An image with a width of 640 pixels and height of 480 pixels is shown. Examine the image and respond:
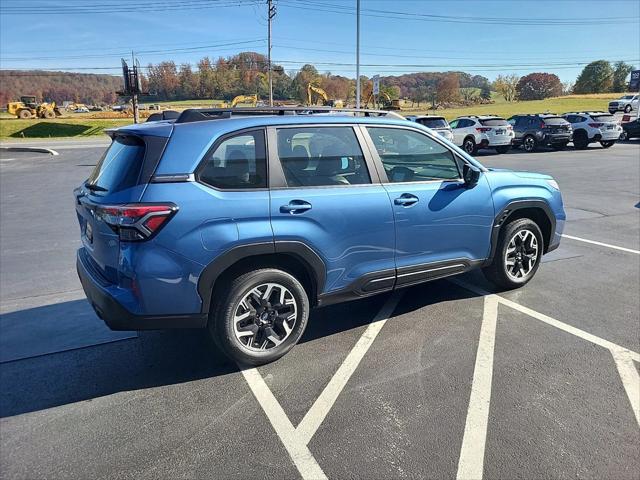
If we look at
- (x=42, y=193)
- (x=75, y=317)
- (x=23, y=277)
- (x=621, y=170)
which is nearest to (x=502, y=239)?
(x=75, y=317)

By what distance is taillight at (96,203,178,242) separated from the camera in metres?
2.87

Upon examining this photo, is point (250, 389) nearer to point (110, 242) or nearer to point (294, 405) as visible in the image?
point (294, 405)

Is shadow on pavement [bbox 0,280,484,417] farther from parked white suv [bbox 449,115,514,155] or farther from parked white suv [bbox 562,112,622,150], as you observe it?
parked white suv [bbox 562,112,622,150]

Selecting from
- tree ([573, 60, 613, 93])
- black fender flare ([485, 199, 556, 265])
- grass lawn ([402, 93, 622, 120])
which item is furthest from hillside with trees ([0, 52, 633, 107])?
black fender flare ([485, 199, 556, 265])

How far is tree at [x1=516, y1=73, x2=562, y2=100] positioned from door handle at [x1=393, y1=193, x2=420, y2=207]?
474 feet

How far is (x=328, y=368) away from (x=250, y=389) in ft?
1.99

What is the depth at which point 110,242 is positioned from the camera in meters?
3.00

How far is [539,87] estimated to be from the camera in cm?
13212

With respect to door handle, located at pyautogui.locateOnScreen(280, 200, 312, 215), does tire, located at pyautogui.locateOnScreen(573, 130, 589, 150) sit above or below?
above

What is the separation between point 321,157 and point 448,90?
392 ft

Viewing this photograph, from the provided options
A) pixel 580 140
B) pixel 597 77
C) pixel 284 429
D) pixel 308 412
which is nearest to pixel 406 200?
pixel 308 412

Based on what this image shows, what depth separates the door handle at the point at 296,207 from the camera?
10.8ft

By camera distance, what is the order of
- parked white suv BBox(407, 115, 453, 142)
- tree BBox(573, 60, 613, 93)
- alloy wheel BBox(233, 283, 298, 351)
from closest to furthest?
alloy wheel BBox(233, 283, 298, 351) → parked white suv BBox(407, 115, 453, 142) → tree BBox(573, 60, 613, 93)

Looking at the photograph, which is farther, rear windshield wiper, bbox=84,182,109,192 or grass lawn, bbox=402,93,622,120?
grass lawn, bbox=402,93,622,120
